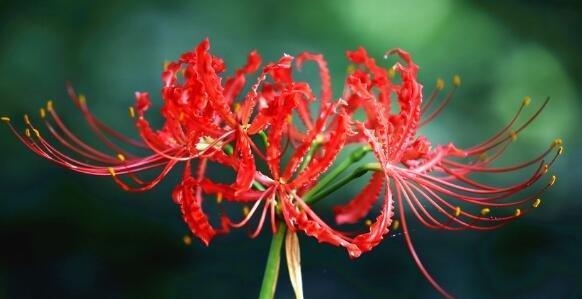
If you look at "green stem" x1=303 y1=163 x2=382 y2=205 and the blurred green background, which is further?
the blurred green background

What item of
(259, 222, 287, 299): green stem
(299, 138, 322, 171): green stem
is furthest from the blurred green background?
(259, 222, 287, 299): green stem

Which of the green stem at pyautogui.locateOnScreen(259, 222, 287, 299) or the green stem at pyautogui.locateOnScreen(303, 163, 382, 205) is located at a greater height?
the green stem at pyautogui.locateOnScreen(303, 163, 382, 205)

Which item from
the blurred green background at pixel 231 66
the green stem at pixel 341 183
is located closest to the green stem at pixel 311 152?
the green stem at pixel 341 183

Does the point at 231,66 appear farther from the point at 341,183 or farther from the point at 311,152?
the point at 341,183

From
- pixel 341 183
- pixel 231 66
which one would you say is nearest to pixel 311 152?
pixel 341 183

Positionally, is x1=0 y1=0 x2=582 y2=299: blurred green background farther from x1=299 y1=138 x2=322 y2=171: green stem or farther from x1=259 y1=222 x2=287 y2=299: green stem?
x1=259 y1=222 x2=287 y2=299: green stem

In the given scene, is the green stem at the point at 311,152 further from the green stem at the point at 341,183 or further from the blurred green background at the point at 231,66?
the blurred green background at the point at 231,66
